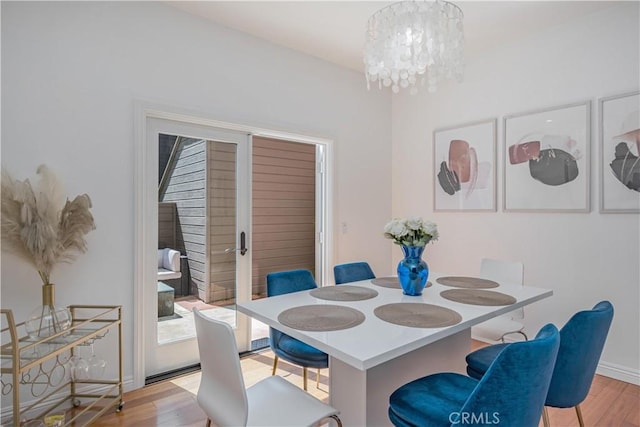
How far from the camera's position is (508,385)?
1.02m

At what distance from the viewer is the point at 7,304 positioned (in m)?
2.00

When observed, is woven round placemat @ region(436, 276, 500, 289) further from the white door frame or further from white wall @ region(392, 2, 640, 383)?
the white door frame

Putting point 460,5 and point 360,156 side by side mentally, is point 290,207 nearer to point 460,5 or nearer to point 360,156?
point 360,156

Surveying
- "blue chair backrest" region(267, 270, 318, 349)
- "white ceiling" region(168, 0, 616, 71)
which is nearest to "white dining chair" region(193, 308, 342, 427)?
"blue chair backrest" region(267, 270, 318, 349)

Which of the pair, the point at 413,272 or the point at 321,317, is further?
the point at 413,272

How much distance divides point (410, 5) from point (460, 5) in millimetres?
1003

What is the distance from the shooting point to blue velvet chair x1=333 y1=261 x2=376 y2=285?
104 inches

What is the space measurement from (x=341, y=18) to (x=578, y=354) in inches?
105

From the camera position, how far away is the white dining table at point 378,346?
A: 49.1 inches

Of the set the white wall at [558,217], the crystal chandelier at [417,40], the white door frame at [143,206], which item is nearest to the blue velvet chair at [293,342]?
the white door frame at [143,206]

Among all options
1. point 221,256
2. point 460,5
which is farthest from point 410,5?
point 221,256

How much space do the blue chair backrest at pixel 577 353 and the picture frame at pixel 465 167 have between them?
2008 millimetres

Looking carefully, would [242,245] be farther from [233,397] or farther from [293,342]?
[233,397]

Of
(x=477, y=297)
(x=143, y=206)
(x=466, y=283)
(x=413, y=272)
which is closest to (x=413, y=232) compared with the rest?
(x=413, y=272)
